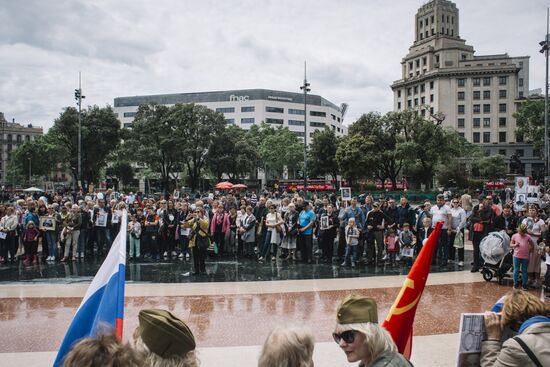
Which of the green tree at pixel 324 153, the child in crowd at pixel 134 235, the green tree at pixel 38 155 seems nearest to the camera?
the child in crowd at pixel 134 235

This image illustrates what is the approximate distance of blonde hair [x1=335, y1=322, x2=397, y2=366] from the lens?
2.76 m

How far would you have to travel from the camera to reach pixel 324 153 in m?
63.8

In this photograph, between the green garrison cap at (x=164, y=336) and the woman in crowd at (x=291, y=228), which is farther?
the woman in crowd at (x=291, y=228)

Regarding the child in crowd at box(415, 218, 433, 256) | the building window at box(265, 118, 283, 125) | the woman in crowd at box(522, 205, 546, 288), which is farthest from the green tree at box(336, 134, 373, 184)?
the building window at box(265, 118, 283, 125)

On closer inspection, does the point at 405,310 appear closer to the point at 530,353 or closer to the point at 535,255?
the point at 530,353

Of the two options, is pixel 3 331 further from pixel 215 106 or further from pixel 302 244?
pixel 215 106

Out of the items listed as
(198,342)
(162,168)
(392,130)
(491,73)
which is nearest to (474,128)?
(491,73)

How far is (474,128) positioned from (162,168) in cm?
7351

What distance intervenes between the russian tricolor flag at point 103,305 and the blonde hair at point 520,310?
2.54 m

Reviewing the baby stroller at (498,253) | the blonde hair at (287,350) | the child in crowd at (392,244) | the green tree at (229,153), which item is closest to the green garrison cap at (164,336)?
the blonde hair at (287,350)

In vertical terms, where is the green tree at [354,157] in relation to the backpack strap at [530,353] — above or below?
above

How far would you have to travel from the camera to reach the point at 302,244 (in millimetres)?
14125

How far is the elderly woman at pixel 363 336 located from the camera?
2760 mm

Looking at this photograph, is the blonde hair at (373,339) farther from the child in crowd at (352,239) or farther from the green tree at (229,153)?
the green tree at (229,153)
